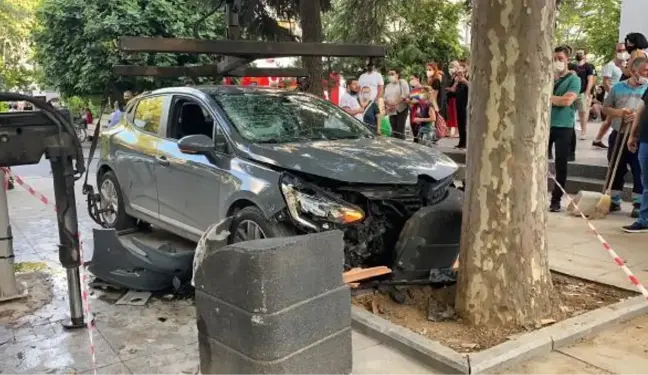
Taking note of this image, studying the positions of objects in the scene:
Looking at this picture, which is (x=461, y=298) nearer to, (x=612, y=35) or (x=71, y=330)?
(x=71, y=330)

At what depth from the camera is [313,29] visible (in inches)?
445

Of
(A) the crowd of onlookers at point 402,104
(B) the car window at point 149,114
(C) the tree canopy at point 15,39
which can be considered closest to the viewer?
(B) the car window at point 149,114

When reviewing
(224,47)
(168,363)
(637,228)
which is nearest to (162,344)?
(168,363)

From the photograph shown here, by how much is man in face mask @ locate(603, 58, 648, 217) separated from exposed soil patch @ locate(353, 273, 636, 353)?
325 centimetres

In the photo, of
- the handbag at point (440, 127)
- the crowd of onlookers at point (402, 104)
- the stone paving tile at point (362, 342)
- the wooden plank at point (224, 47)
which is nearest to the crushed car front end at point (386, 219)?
the stone paving tile at point (362, 342)

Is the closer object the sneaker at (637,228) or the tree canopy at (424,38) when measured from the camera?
the sneaker at (637,228)

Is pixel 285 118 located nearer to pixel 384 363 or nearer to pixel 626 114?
pixel 384 363

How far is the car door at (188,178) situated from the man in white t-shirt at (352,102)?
20.7ft

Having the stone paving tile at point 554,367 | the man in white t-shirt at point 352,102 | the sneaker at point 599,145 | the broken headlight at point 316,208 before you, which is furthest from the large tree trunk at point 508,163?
the man in white t-shirt at point 352,102

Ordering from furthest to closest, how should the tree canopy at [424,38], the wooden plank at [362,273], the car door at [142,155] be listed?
the tree canopy at [424,38] < the car door at [142,155] < the wooden plank at [362,273]

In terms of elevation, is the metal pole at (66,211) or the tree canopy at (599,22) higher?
the tree canopy at (599,22)

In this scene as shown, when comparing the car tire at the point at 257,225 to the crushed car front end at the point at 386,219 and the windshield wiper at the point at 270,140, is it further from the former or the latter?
the windshield wiper at the point at 270,140

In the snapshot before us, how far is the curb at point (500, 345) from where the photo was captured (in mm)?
3639

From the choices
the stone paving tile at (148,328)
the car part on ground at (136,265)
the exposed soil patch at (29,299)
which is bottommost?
the exposed soil patch at (29,299)
